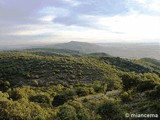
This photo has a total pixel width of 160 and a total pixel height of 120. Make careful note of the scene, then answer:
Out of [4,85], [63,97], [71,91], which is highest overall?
[71,91]

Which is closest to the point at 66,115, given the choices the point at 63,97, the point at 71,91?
the point at 63,97

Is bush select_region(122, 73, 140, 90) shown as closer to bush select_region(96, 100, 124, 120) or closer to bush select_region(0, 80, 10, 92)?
bush select_region(96, 100, 124, 120)

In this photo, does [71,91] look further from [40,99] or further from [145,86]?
[145,86]

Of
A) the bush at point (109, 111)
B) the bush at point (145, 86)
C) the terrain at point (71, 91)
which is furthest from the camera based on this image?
the bush at point (145, 86)

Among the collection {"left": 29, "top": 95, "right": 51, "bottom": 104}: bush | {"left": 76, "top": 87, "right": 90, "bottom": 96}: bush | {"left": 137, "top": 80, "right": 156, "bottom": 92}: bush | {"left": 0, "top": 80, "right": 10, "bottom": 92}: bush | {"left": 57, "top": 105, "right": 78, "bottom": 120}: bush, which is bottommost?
{"left": 0, "top": 80, "right": 10, "bottom": 92}: bush

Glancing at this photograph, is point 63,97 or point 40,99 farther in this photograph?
point 63,97

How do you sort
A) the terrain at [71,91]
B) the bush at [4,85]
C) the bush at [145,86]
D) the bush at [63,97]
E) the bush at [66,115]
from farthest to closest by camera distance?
the bush at [4,85] → the bush at [63,97] → the bush at [145,86] → the terrain at [71,91] → the bush at [66,115]

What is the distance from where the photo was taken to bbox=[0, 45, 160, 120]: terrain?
27547mm

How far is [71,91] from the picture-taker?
50.3 meters

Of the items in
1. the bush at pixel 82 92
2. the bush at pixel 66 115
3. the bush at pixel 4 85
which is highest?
the bush at pixel 66 115

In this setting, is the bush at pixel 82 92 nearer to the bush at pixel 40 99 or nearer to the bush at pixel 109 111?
the bush at pixel 40 99

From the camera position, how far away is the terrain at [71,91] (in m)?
27.5

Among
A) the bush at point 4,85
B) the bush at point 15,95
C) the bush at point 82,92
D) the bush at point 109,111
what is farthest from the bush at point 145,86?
the bush at point 4,85

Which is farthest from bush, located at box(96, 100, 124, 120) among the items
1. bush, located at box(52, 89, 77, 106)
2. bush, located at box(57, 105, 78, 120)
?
bush, located at box(52, 89, 77, 106)
